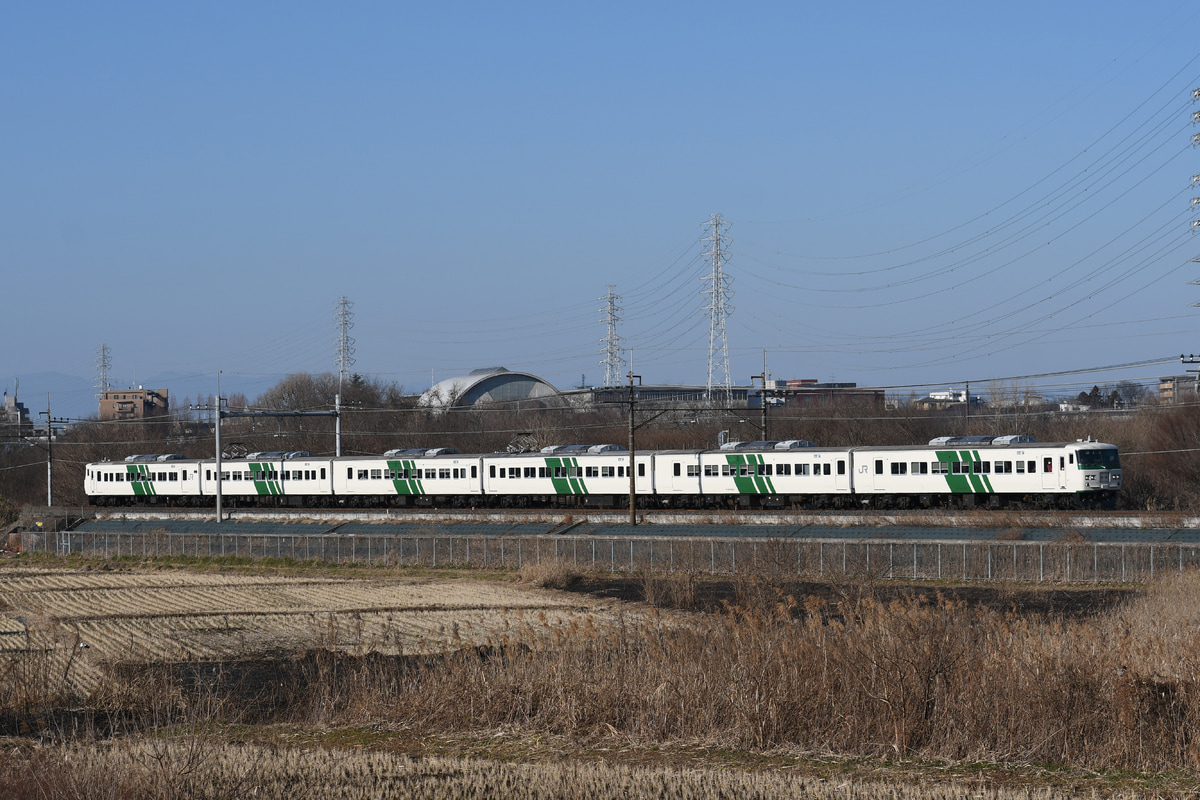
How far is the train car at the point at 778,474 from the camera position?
46.9 metres

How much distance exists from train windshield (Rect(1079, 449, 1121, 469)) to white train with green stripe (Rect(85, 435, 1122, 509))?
0.20 ft

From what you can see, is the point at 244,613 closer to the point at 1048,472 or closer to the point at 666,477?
the point at 666,477

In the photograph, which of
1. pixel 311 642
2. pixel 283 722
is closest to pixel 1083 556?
pixel 311 642

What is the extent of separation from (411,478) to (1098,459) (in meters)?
32.2

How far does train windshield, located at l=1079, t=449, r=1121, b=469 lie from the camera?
42.0 metres

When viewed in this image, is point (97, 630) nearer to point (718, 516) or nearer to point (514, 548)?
point (514, 548)

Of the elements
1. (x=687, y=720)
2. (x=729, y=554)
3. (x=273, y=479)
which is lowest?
(x=729, y=554)

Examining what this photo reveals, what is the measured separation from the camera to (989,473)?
4366cm

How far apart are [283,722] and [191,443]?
88.4 meters

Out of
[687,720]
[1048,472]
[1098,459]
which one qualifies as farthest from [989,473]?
[687,720]

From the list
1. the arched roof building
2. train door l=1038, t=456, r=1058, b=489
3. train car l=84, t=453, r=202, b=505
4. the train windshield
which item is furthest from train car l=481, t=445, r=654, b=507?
the arched roof building

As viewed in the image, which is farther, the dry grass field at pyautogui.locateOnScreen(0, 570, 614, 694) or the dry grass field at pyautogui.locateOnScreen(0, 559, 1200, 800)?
the dry grass field at pyautogui.locateOnScreen(0, 570, 614, 694)

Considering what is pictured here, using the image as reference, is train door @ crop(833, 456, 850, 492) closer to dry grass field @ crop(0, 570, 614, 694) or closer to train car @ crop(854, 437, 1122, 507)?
train car @ crop(854, 437, 1122, 507)

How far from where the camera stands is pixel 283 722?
14.9 m
